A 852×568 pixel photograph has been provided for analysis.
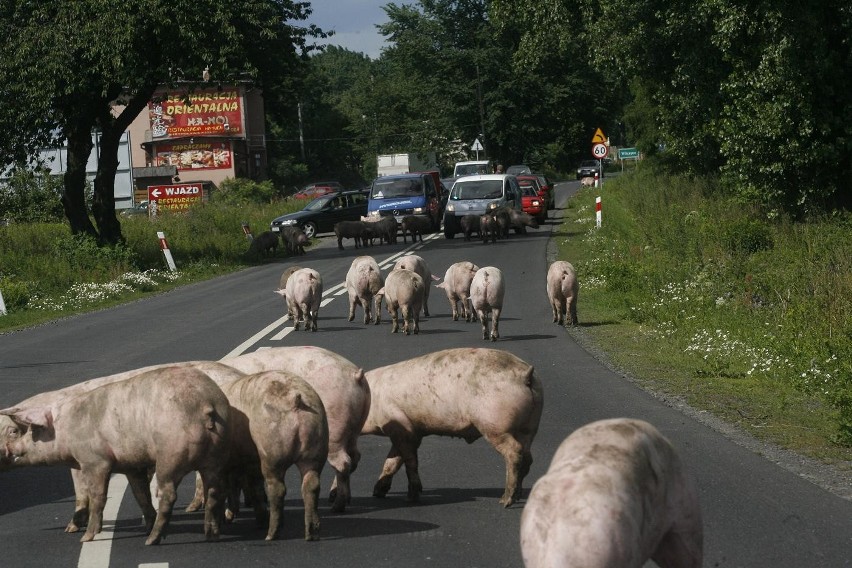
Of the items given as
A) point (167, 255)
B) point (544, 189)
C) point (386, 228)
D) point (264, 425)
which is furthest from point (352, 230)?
point (264, 425)

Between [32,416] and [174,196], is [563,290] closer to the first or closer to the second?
[32,416]

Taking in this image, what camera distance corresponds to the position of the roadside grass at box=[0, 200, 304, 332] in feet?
81.5

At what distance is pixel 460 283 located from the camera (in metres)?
17.9

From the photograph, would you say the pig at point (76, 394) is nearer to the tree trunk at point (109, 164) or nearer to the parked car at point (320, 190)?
the tree trunk at point (109, 164)

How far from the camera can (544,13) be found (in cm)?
3095

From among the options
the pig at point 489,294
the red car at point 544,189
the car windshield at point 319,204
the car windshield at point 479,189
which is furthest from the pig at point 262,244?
the pig at point 489,294

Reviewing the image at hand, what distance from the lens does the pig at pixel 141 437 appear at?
21.5 ft

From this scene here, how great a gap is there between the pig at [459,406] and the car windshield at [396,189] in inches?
1355

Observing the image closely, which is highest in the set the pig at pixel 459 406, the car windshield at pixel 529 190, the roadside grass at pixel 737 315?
the pig at pixel 459 406

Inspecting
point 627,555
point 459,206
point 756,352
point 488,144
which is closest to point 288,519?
point 627,555

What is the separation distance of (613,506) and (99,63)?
28.7m

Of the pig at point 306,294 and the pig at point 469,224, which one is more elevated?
the pig at point 306,294

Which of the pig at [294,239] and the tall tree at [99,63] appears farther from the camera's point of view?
the pig at [294,239]

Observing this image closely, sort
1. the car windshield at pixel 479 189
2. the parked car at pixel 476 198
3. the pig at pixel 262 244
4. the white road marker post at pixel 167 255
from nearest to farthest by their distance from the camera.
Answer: the white road marker post at pixel 167 255, the pig at pixel 262 244, the parked car at pixel 476 198, the car windshield at pixel 479 189
